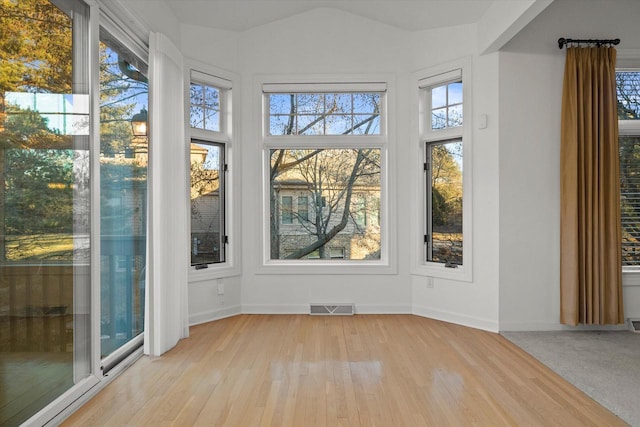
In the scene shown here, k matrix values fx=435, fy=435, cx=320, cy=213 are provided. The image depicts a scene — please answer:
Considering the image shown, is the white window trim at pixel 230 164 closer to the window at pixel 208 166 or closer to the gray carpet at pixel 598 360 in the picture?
the window at pixel 208 166

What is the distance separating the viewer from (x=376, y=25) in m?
4.73

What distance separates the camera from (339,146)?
486 centimetres

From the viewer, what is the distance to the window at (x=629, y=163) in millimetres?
4258

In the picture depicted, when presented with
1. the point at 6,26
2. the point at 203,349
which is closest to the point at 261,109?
the point at 203,349

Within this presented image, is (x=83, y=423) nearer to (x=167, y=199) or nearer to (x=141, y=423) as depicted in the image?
(x=141, y=423)

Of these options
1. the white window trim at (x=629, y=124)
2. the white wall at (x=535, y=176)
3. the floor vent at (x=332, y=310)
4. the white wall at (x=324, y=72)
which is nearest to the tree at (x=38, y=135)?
the white wall at (x=324, y=72)

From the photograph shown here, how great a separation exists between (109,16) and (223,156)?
1.92 metres

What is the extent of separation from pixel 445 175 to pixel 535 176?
873mm

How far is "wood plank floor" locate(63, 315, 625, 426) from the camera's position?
2389 mm

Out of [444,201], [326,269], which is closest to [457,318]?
[444,201]

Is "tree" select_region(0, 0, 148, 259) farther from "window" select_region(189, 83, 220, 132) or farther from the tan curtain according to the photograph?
the tan curtain

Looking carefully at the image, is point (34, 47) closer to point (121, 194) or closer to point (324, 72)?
point (121, 194)

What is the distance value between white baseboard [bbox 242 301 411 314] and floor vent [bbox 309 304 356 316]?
0.26 ft

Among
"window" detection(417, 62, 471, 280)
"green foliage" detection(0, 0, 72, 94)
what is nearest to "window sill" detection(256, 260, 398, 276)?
"window" detection(417, 62, 471, 280)
